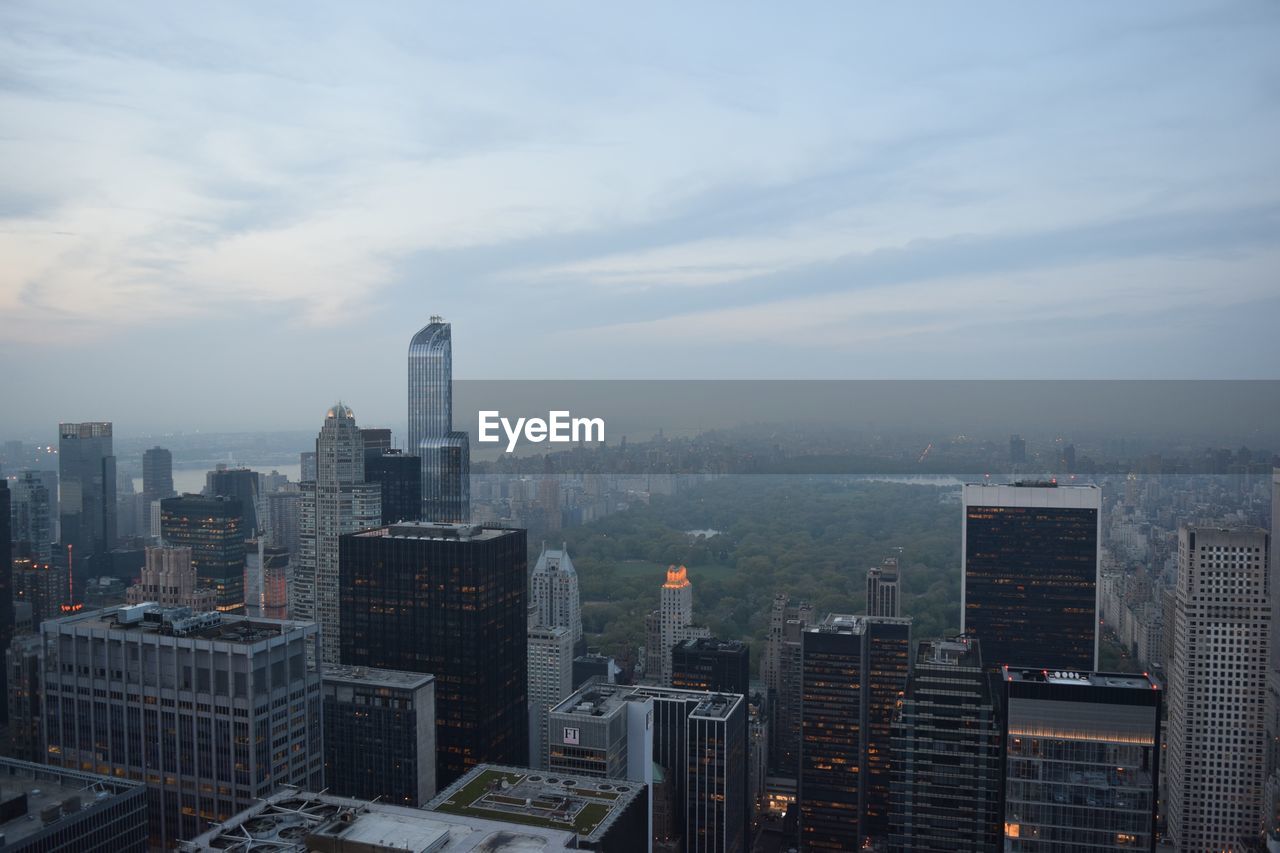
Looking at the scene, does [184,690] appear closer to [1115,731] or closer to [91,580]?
[1115,731]

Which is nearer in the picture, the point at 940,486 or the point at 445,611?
the point at 445,611

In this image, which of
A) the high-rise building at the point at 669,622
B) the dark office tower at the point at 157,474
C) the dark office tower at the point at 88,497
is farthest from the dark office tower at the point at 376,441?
the high-rise building at the point at 669,622

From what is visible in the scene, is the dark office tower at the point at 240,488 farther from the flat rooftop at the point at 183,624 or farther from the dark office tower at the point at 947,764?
the dark office tower at the point at 947,764

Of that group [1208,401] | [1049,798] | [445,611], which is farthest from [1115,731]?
[445,611]

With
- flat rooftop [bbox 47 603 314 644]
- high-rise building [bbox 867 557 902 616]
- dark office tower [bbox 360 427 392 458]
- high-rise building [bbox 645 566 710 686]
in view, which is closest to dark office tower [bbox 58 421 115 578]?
dark office tower [bbox 360 427 392 458]

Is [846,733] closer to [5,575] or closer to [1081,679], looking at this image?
[1081,679]

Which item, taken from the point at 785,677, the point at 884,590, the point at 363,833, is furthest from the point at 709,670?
the point at 363,833

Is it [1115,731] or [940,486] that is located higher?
[940,486]
